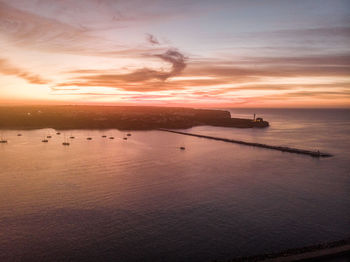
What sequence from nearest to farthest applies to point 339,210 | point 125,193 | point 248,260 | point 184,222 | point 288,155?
point 248,260 < point 184,222 < point 339,210 < point 125,193 < point 288,155

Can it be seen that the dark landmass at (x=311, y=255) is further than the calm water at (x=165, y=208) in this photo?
No

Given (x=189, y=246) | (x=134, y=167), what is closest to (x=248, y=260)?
(x=189, y=246)

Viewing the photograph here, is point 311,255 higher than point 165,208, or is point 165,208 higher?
point 311,255

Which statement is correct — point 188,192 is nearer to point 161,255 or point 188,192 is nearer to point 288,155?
point 161,255

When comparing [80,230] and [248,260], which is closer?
[248,260]

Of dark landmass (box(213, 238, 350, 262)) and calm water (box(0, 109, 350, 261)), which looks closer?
dark landmass (box(213, 238, 350, 262))

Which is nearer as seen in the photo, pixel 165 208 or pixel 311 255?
pixel 311 255

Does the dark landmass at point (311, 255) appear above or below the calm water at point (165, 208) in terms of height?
above

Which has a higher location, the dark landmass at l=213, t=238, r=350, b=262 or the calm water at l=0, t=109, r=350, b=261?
the dark landmass at l=213, t=238, r=350, b=262
